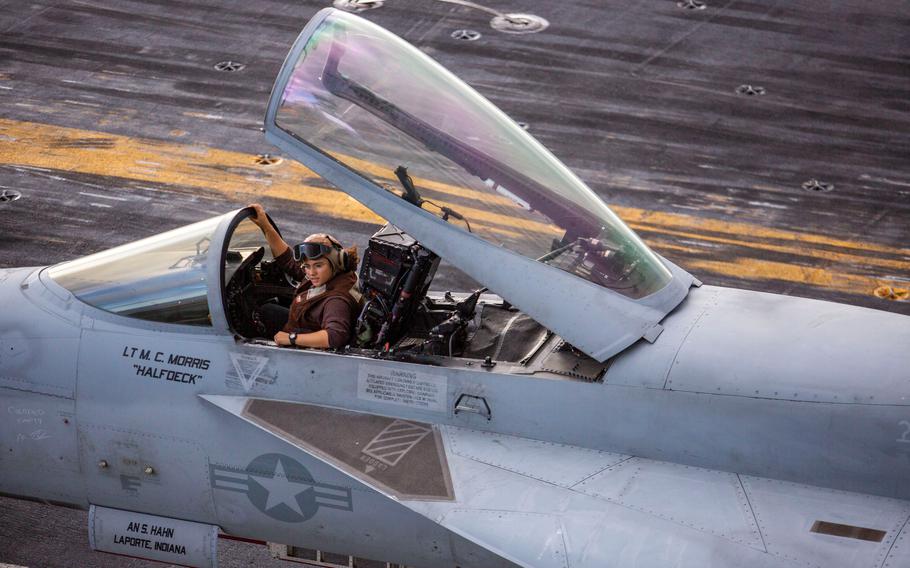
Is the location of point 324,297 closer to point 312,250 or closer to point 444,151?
point 312,250

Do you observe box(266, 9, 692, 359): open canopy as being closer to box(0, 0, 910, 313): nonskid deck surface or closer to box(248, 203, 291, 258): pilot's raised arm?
box(248, 203, 291, 258): pilot's raised arm

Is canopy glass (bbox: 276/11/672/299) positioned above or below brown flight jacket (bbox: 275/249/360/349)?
above

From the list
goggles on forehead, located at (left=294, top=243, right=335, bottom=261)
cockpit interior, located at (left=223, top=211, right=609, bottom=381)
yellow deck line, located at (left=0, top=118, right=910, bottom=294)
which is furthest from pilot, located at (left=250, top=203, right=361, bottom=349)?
yellow deck line, located at (left=0, top=118, right=910, bottom=294)

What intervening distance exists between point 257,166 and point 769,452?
941 cm

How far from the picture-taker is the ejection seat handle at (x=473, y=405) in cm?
709

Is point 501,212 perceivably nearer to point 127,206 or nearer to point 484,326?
point 484,326

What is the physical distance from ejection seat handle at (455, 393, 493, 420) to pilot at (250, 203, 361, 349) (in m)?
0.92

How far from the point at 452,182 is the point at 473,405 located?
56.3 inches

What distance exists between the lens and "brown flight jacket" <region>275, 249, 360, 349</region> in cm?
760

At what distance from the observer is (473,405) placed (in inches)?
280

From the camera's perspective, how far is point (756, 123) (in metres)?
15.7

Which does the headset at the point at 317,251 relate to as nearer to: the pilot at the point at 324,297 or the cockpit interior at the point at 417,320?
the pilot at the point at 324,297

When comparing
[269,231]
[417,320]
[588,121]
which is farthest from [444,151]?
[588,121]

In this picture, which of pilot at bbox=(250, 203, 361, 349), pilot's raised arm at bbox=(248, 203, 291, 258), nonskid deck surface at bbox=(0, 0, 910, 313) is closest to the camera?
pilot at bbox=(250, 203, 361, 349)
